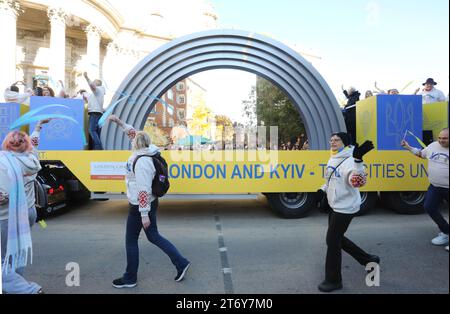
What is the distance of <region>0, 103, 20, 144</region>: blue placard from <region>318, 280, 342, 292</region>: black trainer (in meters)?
6.59

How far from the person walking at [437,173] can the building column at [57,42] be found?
26336mm

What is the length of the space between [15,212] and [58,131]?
13.6ft

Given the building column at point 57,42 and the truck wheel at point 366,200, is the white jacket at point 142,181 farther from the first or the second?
the building column at point 57,42

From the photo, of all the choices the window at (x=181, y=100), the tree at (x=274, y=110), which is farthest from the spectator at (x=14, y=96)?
the window at (x=181, y=100)

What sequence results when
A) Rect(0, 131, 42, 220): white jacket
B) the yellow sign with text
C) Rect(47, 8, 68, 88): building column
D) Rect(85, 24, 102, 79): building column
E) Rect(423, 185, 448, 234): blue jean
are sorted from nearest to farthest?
1. Rect(0, 131, 42, 220): white jacket
2. Rect(423, 185, 448, 234): blue jean
3. the yellow sign with text
4. Rect(47, 8, 68, 88): building column
5. Rect(85, 24, 102, 79): building column

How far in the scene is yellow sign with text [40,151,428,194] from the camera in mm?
6043

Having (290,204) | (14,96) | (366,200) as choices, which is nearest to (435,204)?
(366,200)

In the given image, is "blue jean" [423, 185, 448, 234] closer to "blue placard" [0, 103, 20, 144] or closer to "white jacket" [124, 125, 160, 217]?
"white jacket" [124, 125, 160, 217]

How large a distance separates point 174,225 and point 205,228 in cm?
66

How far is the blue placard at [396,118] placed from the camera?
685 centimetres

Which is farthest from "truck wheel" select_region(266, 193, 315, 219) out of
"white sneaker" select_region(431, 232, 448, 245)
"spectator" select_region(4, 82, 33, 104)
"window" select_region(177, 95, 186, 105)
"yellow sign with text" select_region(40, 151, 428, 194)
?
"window" select_region(177, 95, 186, 105)
